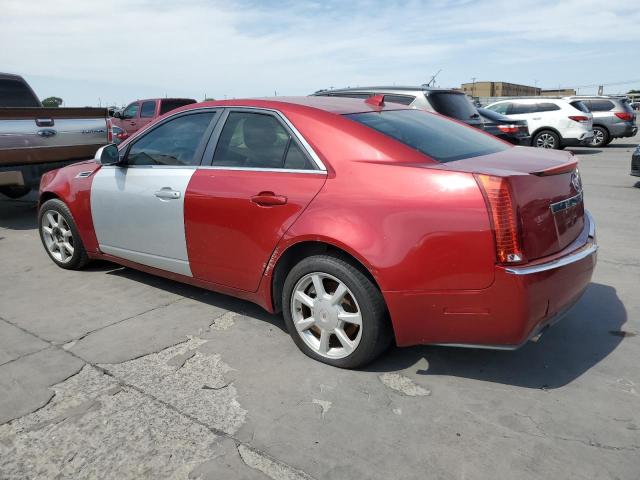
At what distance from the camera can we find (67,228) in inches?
196

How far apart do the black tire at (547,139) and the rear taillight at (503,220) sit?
14.5 m

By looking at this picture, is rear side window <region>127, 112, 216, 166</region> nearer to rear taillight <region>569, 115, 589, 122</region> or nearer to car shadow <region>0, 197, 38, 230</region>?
car shadow <region>0, 197, 38, 230</region>

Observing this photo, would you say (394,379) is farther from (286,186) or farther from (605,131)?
(605,131)

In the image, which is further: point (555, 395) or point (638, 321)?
point (638, 321)

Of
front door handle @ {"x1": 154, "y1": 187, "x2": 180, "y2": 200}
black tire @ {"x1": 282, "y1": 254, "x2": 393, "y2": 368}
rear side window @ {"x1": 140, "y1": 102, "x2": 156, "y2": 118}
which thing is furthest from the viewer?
rear side window @ {"x1": 140, "y1": 102, "x2": 156, "y2": 118}

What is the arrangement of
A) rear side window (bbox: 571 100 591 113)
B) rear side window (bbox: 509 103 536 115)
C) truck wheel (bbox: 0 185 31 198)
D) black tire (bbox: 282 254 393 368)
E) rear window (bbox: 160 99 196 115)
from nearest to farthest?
black tire (bbox: 282 254 393 368) → truck wheel (bbox: 0 185 31 198) → rear side window (bbox: 571 100 591 113) → rear side window (bbox: 509 103 536 115) → rear window (bbox: 160 99 196 115)

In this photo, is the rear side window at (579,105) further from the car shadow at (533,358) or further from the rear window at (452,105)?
the car shadow at (533,358)

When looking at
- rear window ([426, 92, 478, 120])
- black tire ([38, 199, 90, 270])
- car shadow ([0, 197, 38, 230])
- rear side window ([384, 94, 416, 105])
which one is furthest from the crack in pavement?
rear window ([426, 92, 478, 120])

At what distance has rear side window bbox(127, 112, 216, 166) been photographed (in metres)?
3.88

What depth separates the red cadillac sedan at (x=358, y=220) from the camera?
103 inches

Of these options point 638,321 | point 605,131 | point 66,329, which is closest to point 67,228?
point 66,329

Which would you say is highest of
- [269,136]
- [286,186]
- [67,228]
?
[269,136]

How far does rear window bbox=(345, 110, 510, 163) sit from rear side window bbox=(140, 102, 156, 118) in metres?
14.9

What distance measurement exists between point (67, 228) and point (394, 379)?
343 centimetres
